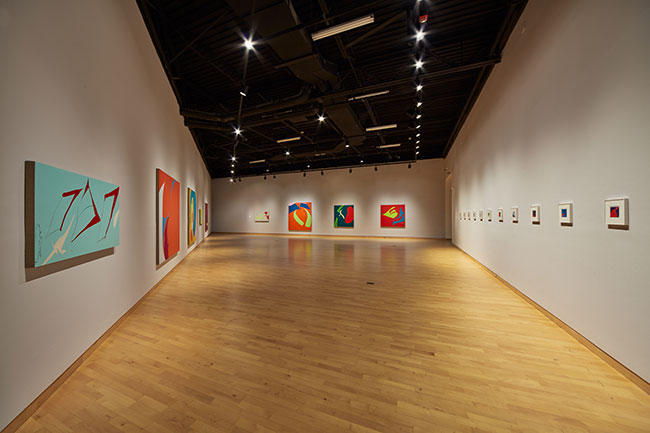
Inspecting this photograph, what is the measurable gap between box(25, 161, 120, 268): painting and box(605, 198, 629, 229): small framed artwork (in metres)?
4.21

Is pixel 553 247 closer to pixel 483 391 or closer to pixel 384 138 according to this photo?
pixel 483 391

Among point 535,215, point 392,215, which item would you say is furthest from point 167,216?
point 392,215

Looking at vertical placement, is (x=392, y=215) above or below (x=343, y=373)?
above

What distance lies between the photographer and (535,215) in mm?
3238

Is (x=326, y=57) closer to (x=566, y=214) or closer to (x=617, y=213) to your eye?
(x=566, y=214)

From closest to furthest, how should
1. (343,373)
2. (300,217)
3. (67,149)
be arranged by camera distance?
(343,373), (67,149), (300,217)

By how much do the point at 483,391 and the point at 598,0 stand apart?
3.38 metres

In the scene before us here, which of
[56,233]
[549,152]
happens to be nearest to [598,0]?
[549,152]

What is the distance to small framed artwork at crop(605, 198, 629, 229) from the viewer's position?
190 centimetres

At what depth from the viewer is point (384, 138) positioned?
36.0ft

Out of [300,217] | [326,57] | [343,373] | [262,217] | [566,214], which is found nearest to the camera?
[343,373]

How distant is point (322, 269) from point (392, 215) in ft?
28.7

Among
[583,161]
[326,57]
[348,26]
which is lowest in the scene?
[583,161]

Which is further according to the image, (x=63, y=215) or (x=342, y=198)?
(x=342, y=198)
